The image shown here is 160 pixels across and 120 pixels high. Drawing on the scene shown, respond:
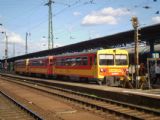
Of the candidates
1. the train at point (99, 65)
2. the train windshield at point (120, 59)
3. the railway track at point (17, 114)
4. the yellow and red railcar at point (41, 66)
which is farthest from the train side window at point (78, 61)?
the railway track at point (17, 114)

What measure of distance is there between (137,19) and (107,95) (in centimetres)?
571

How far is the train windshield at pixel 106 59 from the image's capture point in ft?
90.8

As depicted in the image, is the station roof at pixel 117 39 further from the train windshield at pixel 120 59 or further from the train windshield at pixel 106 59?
the train windshield at pixel 106 59

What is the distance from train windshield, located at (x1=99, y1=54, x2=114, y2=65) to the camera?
27669 millimetres

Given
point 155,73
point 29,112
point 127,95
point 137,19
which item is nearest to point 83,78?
point 155,73

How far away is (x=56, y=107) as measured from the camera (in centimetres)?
1691

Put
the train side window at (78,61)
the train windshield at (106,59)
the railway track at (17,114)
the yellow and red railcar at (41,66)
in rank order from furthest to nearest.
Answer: the yellow and red railcar at (41,66) < the train side window at (78,61) < the train windshield at (106,59) < the railway track at (17,114)

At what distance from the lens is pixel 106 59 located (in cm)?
2805

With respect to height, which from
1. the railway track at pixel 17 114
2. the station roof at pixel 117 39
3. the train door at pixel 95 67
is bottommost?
the railway track at pixel 17 114

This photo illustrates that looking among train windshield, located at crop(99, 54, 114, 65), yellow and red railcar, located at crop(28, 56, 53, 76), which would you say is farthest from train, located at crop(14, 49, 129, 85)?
yellow and red railcar, located at crop(28, 56, 53, 76)

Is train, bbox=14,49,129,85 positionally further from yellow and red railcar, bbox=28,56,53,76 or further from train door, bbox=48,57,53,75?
yellow and red railcar, bbox=28,56,53,76

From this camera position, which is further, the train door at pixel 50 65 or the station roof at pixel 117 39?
the train door at pixel 50 65

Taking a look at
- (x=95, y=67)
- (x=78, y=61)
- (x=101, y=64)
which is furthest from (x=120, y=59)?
(x=78, y=61)

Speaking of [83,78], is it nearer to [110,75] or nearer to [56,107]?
[110,75]
